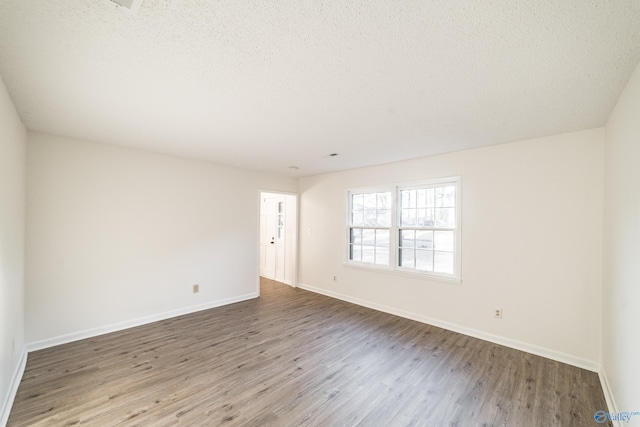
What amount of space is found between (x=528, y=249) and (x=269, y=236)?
16.9 ft

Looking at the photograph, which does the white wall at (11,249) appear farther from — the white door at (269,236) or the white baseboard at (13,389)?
the white door at (269,236)

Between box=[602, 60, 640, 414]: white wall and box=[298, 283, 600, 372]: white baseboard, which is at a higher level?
box=[602, 60, 640, 414]: white wall

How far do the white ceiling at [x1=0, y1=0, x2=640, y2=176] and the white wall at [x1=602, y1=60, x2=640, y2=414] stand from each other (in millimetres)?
238

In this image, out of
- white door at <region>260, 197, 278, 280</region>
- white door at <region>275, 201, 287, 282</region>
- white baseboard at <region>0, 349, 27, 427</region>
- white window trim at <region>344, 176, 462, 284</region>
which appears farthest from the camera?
white door at <region>260, 197, 278, 280</region>

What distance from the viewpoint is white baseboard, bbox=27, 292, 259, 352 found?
3.00 meters

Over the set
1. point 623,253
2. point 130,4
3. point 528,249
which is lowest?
point 528,249

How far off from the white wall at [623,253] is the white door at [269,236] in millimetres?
5464

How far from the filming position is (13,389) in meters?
2.18

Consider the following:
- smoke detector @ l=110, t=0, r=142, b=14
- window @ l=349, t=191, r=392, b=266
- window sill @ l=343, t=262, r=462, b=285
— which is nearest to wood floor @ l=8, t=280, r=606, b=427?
window sill @ l=343, t=262, r=462, b=285

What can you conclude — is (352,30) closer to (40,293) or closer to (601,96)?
(601,96)

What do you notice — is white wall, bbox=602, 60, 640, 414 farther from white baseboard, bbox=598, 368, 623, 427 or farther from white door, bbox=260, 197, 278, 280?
white door, bbox=260, 197, 278, 280

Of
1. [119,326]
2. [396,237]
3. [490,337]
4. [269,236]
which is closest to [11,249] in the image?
[119,326]

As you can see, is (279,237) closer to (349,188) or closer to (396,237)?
(349,188)

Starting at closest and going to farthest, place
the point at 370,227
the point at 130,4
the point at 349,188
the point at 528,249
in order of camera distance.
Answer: the point at 130,4, the point at 528,249, the point at 370,227, the point at 349,188
